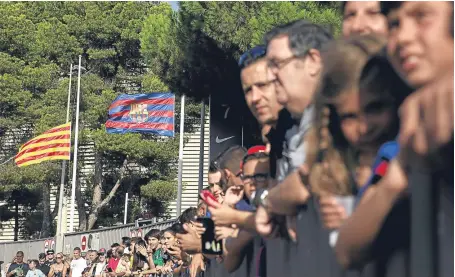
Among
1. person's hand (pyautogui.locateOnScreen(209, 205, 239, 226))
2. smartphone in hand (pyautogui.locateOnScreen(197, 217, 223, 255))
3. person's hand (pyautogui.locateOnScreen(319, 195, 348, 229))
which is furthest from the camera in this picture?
smartphone in hand (pyautogui.locateOnScreen(197, 217, 223, 255))

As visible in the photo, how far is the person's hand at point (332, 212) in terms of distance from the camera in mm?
4055

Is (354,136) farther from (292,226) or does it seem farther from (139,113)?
(139,113)

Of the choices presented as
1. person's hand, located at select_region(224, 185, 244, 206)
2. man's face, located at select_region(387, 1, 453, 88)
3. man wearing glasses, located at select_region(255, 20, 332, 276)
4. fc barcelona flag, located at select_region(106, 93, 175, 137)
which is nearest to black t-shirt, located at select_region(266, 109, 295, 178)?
man wearing glasses, located at select_region(255, 20, 332, 276)

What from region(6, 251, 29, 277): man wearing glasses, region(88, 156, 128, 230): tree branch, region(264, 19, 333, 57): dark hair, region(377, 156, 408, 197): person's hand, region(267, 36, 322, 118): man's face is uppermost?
region(88, 156, 128, 230): tree branch

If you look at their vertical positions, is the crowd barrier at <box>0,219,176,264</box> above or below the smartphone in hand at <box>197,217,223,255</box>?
above

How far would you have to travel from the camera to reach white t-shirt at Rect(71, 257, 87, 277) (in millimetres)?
25294

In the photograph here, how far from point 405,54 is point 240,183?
4723mm

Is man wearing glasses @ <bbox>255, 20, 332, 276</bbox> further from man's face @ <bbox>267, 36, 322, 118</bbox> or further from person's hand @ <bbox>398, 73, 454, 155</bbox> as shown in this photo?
person's hand @ <bbox>398, 73, 454, 155</bbox>

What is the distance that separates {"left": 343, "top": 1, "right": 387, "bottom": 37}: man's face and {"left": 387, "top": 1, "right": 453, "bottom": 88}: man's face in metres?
0.84

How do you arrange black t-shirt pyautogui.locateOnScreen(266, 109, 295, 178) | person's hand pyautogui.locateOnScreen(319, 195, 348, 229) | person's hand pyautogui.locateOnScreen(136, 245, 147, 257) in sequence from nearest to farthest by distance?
person's hand pyautogui.locateOnScreen(319, 195, 348, 229) → black t-shirt pyautogui.locateOnScreen(266, 109, 295, 178) → person's hand pyautogui.locateOnScreen(136, 245, 147, 257)

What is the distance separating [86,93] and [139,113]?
1377 cm

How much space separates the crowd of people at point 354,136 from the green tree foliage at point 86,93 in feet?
146

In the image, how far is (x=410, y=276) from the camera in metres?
3.68

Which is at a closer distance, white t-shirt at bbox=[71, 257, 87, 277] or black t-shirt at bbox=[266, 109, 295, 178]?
black t-shirt at bbox=[266, 109, 295, 178]
